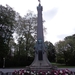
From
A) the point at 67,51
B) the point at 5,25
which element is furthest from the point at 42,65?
the point at 67,51

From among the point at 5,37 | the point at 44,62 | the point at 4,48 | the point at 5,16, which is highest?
the point at 5,16

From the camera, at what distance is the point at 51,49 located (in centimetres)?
7294

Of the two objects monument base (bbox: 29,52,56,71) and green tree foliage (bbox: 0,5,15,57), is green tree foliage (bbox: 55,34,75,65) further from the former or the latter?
monument base (bbox: 29,52,56,71)

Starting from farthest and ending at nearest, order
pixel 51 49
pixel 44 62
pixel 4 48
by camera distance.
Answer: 1. pixel 51 49
2. pixel 4 48
3. pixel 44 62

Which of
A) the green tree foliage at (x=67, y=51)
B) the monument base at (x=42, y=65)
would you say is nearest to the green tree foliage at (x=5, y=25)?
the green tree foliage at (x=67, y=51)

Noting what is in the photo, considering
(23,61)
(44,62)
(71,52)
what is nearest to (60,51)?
(71,52)

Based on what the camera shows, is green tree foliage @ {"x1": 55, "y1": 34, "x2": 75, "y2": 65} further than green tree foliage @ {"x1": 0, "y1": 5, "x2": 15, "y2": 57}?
Yes

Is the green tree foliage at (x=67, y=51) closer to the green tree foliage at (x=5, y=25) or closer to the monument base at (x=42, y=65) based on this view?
the green tree foliage at (x=5, y=25)

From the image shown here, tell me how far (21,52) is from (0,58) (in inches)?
223

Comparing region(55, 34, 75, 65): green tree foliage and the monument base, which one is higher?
region(55, 34, 75, 65): green tree foliage

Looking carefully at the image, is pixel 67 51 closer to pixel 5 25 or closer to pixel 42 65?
pixel 5 25

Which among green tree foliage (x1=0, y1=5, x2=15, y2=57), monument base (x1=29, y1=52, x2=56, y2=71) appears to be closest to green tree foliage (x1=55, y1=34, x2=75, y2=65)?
green tree foliage (x1=0, y1=5, x2=15, y2=57)

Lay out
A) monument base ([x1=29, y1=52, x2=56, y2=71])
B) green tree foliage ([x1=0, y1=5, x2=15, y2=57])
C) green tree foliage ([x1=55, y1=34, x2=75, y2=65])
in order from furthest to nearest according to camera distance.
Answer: green tree foliage ([x1=55, y1=34, x2=75, y2=65]) → green tree foliage ([x1=0, y1=5, x2=15, y2=57]) → monument base ([x1=29, y1=52, x2=56, y2=71])

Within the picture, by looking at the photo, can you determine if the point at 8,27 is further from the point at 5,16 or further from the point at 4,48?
the point at 4,48
